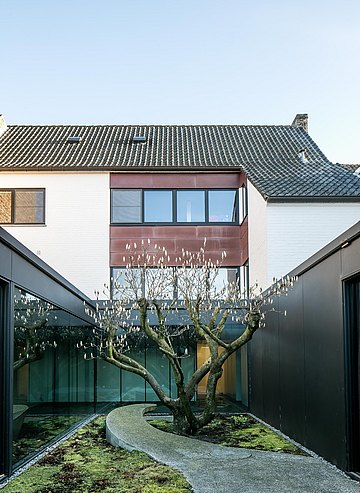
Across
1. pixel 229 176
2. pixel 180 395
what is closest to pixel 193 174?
pixel 229 176

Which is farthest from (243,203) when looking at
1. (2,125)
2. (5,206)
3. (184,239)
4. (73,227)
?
(2,125)

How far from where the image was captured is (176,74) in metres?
17.2

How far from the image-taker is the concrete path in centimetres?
795

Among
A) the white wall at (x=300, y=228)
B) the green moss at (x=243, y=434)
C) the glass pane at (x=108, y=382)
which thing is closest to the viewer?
the green moss at (x=243, y=434)

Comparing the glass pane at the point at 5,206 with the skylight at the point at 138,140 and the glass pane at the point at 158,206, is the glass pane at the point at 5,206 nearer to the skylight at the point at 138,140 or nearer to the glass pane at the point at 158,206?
the glass pane at the point at 158,206

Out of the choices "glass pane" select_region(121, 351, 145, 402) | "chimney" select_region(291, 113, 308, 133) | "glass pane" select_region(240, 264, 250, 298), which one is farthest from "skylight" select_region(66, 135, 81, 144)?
"glass pane" select_region(121, 351, 145, 402)

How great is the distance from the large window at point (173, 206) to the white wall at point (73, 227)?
1.54 ft

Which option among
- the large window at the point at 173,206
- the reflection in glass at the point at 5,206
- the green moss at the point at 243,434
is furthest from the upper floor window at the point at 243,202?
the reflection in glass at the point at 5,206

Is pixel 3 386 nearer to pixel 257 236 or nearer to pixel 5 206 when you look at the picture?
pixel 257 236

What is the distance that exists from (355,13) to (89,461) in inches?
322

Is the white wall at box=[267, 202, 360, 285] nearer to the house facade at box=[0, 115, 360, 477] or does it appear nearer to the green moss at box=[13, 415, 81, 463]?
the house facade at box=[0, 115, 360, 477]

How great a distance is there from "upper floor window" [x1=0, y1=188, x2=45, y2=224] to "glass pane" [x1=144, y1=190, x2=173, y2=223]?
308 centimetres

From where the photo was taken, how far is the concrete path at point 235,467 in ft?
26.1

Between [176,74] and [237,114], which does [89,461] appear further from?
[237,114]
